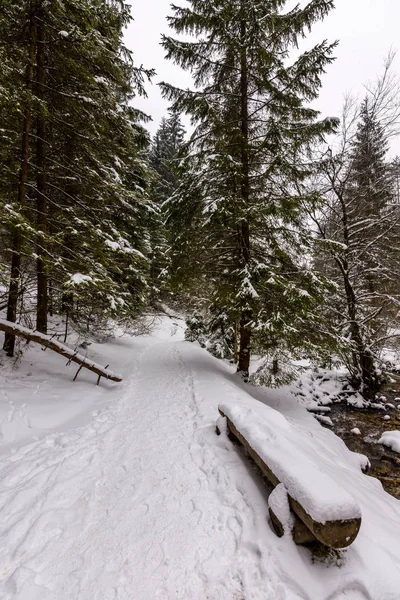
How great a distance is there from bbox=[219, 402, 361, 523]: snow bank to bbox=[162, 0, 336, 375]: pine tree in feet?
10.5

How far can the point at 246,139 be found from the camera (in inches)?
303

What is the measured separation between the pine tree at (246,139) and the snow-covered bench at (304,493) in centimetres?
371

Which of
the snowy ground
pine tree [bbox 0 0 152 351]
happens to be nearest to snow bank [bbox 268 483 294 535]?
the snowy ground

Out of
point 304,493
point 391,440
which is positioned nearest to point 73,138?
point 304,493

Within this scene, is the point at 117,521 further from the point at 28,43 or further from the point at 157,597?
the point at 28,43

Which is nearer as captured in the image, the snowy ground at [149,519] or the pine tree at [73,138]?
the snowy ground at [149,519]

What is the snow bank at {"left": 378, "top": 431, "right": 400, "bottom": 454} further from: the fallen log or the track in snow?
the fallen log

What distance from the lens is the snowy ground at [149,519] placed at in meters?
1.91

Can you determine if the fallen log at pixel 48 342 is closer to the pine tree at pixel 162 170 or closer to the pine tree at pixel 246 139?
the pine tree at pixel 246 139

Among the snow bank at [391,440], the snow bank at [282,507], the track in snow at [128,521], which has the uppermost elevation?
the snow bank at [282,507]

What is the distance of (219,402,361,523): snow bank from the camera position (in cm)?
192

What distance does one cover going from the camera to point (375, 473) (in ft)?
17.1

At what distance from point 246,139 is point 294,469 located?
848 centimetres

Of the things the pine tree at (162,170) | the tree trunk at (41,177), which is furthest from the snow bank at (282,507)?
the pine tree at (162,170)
